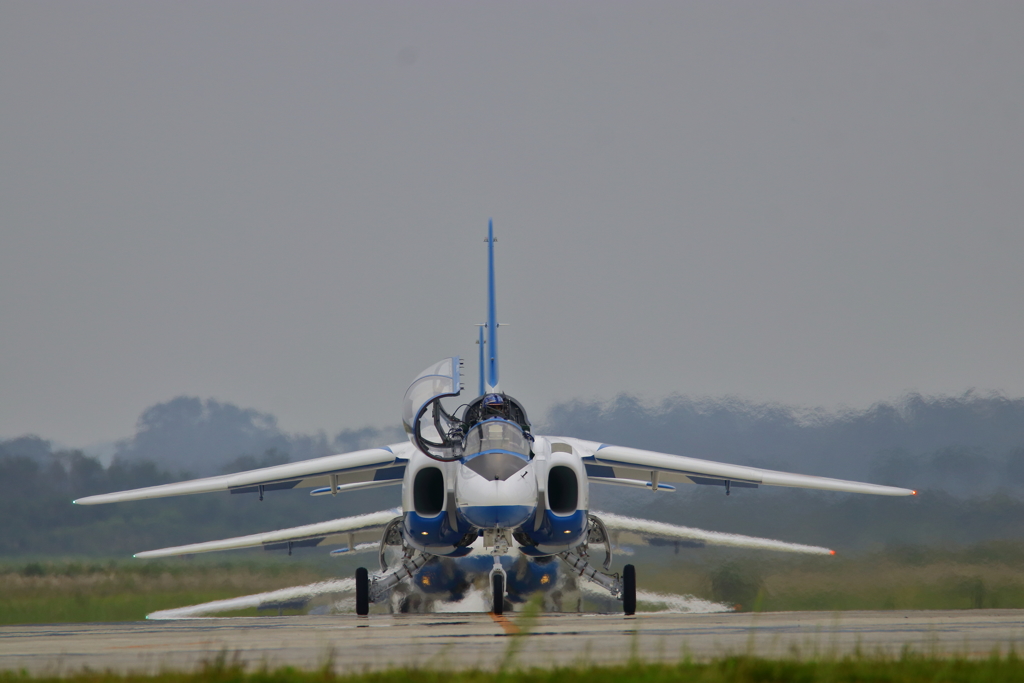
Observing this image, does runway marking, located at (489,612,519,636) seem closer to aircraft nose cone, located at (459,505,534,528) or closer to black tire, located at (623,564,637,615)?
aircraft nose cone, located at (459,505,534,528)

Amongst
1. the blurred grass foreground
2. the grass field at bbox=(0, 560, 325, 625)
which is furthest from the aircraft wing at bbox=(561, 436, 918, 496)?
the blurred grass foreground

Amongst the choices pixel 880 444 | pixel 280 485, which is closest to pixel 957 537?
pixel 880 444

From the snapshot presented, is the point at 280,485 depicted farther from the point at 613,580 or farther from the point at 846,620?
the point at 846,620

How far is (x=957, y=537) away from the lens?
712 inches

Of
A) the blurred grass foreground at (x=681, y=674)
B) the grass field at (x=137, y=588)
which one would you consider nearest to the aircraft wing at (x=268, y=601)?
the grass field at (x=137, y=588)

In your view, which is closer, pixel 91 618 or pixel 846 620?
pixel 846 620

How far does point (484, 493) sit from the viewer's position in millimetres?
13570

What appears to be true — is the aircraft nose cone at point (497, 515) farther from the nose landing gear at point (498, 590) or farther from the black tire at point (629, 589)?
the black tire at point (629, 589)

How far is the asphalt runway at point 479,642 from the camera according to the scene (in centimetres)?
792

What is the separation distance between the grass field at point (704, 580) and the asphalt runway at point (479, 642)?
124 inches

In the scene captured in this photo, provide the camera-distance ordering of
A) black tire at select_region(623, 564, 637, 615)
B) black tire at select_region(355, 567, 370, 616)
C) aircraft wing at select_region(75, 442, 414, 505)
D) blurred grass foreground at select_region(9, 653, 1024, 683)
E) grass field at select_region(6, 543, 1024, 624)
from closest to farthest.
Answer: blurred grass foreground at select_region(9, 653, 1024, 683)
black tire at select_region(623, 564, 637, 615)
aircraft wing at select_region(75, 442, 414, 505)
black tire at select_region(355, 567, 370, 616)
grass field at select_region(6, 543, 1024, 624)

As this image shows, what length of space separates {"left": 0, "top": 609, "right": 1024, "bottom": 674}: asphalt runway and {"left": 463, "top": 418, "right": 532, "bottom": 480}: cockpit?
5.79 ft

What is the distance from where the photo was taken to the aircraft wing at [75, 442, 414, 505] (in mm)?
15656

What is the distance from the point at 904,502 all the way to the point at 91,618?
44.7ft
